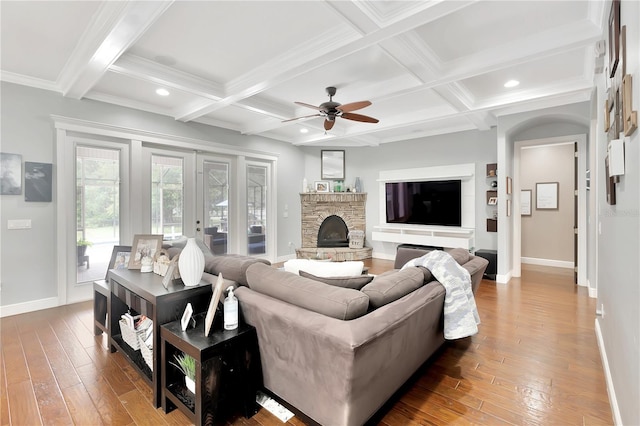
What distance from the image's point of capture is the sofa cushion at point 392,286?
6.01ft

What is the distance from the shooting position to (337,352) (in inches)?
57.2

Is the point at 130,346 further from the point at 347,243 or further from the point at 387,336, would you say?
the point at 347,243

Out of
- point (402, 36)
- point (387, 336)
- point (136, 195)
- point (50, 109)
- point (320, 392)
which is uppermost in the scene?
point (402, 36)

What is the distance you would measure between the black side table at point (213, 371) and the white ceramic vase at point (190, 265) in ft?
0.90

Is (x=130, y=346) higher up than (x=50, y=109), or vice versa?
(x=50, y=109)

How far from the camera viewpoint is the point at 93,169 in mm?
4102

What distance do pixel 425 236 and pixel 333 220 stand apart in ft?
6.97

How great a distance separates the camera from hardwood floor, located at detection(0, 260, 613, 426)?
1.85m

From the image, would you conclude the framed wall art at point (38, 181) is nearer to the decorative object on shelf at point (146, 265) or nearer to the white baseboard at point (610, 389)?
the decorative object on shelf at point (146, 265)

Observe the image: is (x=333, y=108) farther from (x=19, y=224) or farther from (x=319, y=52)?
(x=19, y=224)

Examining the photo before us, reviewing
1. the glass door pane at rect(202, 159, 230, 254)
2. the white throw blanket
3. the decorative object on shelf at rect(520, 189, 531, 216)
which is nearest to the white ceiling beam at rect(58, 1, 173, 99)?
the glass door pane at rect(202, 159, 230, 254)

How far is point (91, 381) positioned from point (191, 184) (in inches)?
134

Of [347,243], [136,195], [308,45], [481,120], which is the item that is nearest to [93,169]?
[136,195]

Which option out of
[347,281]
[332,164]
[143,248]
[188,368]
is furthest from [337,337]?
[332,164]
